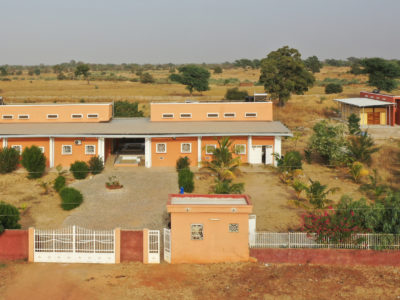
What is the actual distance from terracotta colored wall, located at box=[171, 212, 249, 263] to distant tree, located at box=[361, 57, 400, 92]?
49.1 metres

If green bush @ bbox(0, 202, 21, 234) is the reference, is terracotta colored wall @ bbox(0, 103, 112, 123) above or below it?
above

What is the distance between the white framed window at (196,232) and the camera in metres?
17.8

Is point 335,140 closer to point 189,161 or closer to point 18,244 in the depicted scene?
point 189,161

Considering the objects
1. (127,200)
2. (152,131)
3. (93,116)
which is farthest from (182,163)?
(93,116)

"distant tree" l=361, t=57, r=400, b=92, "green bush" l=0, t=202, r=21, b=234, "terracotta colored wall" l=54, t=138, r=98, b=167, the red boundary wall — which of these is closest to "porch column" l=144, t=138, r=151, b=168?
"terracotta colored wall" l=54, t=138, r=98, b=167

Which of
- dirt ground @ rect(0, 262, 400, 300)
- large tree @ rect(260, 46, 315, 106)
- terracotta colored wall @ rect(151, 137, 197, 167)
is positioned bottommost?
dirt ground @ rect(0, 262, 400, 300)

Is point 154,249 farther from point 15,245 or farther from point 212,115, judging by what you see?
point 212,115

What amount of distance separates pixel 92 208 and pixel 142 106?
3591cm

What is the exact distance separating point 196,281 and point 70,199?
10.1 m

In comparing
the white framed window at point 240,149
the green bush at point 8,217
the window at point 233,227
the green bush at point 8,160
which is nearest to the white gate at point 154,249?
the window at point 233,227

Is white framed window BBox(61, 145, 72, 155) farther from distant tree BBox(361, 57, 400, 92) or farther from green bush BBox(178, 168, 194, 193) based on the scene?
distant tree BBox(361, 57, 400, 92)

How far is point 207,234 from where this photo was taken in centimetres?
1775

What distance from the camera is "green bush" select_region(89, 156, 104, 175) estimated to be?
3008 cm

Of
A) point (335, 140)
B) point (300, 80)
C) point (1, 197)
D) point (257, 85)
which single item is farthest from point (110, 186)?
point (257, 85)
